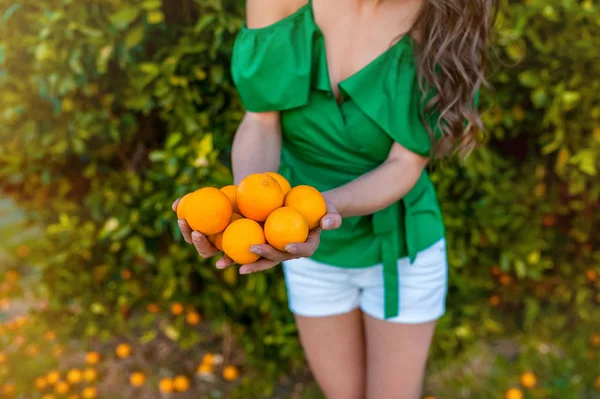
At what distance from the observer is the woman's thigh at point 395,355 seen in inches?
63.2

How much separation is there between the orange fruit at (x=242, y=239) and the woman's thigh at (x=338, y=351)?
Answer: 0.66 metres

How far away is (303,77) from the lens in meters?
1.39

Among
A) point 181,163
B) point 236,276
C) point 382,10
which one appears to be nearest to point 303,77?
point 382,10

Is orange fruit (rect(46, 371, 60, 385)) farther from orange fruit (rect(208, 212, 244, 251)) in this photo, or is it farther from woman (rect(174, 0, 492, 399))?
orange fruit (rect(208, 212, 244, 251))

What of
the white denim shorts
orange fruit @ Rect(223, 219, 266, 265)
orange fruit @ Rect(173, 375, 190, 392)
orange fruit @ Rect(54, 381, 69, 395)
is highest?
orange fruit @ Rect(223, 219, 266, 265)

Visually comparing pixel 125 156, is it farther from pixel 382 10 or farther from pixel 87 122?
pixel 382 10

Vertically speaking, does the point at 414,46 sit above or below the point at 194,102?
above

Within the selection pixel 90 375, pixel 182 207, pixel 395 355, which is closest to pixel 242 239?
pixel 182 207

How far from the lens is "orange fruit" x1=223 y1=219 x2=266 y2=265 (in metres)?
1.09

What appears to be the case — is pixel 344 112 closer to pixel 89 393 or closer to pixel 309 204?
pixel 309 204

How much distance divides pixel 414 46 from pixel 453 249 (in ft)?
4.49

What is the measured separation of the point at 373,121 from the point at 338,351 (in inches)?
32.7

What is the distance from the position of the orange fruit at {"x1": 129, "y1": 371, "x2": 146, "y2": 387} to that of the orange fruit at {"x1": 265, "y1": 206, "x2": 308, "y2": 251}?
192cm

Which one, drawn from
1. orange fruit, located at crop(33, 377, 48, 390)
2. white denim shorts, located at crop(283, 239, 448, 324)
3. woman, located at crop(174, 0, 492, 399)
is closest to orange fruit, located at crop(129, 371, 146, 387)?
Result: orange fruit, located at crop(33, 377, 48, 390)
